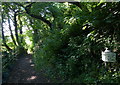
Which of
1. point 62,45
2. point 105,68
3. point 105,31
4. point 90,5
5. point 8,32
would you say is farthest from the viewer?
point 8,32

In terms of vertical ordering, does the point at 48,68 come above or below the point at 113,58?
below

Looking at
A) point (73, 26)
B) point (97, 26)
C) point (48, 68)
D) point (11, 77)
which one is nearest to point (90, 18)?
point (97, 26)

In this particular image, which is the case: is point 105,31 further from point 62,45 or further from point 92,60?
point 62,45

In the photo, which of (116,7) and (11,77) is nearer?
(116,7)

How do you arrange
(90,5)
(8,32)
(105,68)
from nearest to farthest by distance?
1. (105,68)
2. (90,5)
3. (8,32)

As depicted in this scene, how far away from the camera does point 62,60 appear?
4.03 metres

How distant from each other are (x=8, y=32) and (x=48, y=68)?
30.0ft

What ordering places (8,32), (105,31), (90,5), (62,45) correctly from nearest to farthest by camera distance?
(105,31), (90,5), (62,45), (8,32)

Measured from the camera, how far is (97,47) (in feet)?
10.5

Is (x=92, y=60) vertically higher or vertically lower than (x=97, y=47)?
lower

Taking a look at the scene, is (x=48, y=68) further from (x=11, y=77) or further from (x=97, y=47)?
(x=97, y=47)

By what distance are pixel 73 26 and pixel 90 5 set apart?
2.94 ft

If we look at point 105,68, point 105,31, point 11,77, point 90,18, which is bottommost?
point 11,77

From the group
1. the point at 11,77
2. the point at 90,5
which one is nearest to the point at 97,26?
the point at 90,5
